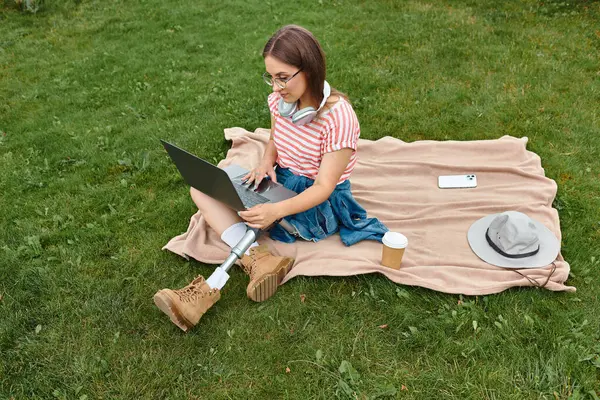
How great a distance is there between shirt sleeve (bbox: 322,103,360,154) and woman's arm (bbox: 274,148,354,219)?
0.04 meters

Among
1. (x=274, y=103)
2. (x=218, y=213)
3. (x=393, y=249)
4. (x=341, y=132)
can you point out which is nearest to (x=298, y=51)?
(x=341, y=132)

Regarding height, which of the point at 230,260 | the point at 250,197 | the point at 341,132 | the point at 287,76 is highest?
the point at 287,76

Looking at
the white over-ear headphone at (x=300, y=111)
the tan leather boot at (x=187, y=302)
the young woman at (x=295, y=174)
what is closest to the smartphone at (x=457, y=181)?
the young woman at (x=295, y=174)

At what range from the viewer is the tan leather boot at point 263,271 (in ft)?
10.0

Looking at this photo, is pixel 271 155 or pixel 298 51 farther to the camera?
pixel 271 155

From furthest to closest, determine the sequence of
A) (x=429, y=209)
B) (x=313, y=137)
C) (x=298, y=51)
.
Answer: (x=429, y=209)
(x=313, y=137)
(x=298, y=51)

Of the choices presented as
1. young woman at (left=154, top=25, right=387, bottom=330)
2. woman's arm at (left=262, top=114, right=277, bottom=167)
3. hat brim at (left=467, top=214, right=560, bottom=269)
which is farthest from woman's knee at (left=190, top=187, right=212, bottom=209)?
hat brim at (left=467, top=214, right=560, bottom=269)

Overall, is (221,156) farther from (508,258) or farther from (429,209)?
(508,258)

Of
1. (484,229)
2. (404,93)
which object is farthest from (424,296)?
(404,93)

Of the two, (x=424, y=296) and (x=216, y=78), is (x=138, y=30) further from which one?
(x=424, y=296)

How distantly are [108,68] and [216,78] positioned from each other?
1.71 metres

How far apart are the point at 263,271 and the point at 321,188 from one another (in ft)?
2.22

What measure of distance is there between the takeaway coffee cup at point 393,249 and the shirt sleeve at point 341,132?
25.6 inches

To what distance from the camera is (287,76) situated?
9.00 ft
